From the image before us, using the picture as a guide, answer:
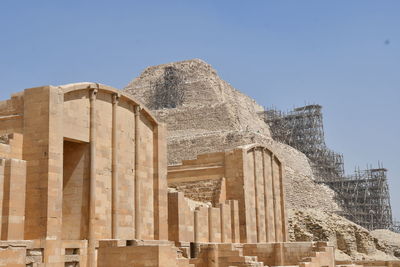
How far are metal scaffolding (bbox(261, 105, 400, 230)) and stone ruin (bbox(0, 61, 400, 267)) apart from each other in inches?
1803

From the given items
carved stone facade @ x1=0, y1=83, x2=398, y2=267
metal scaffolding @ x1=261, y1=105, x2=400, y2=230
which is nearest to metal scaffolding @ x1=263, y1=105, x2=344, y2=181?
metal scaffolding @ x1=261, y1=105, x2=400, y2=230

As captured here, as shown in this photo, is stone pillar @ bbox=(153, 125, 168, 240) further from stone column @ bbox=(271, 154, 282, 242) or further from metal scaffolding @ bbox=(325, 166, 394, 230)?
metal scaffolding @ bbox=(325, 166, 394, 230)

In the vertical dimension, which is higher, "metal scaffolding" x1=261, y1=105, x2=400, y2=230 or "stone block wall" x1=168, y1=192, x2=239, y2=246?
"metal scaffolding" x1=261, y1=105, x2=400, y2=230

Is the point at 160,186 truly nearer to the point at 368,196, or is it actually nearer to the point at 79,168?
the point at 79,168

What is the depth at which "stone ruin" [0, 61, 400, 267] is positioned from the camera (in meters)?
17.0

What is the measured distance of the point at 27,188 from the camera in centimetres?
1738

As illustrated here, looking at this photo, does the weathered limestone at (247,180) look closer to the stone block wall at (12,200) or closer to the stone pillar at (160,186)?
the stone pillar at (160,186)

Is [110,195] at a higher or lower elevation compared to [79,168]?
lower

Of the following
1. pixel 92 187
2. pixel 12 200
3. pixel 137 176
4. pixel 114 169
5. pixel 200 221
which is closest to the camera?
pixel 12 200

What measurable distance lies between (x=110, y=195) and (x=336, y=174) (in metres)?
67.5

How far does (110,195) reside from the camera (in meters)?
20.4

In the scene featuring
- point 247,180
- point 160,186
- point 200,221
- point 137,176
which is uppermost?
point 247,180

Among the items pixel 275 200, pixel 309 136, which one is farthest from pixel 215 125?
pixel 275 200

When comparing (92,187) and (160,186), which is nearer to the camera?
(92,187)
